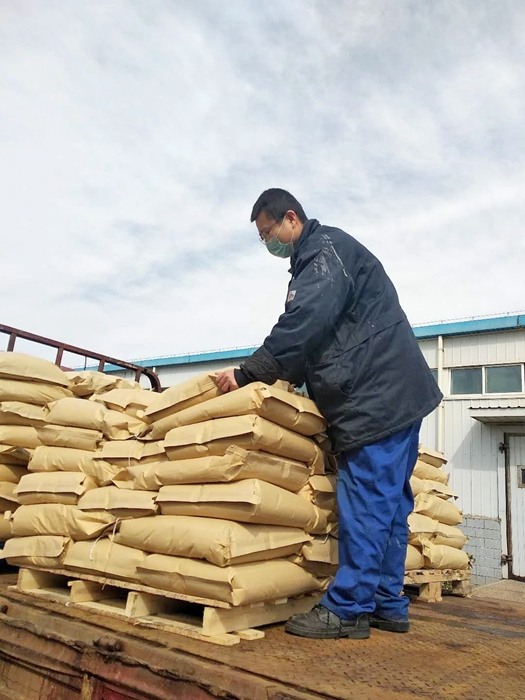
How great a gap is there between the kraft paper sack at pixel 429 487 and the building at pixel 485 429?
610 cm

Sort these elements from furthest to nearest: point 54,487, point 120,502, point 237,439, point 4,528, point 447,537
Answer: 1. point 447,537
2. point 4,528
3. point 54,487
4. point 120,502
5. point 237,439

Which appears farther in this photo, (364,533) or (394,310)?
(394,310)

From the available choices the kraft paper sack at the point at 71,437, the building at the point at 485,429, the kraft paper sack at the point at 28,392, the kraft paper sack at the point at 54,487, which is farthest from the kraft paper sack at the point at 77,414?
the building at the point at 485,429

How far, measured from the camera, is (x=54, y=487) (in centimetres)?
322

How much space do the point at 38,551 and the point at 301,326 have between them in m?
1.81

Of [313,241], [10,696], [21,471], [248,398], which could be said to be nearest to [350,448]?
[248,398]

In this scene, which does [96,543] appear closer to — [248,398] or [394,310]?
[248,398]

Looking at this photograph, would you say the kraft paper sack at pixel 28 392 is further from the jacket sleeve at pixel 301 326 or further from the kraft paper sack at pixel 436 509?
the kraft paper sack at pixel 436 509

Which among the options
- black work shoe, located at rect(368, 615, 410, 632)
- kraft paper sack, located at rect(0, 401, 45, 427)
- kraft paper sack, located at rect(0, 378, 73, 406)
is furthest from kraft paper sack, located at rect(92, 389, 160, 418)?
black work shoe, located at rect(368, 615, 410, 632)

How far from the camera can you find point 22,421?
3994 millimetres

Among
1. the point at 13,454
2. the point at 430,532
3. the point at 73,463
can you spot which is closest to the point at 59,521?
the point at 73,463

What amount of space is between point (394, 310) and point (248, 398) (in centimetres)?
92

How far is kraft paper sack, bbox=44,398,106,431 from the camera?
3420mm

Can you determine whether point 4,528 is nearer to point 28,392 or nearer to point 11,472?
point 11,472
